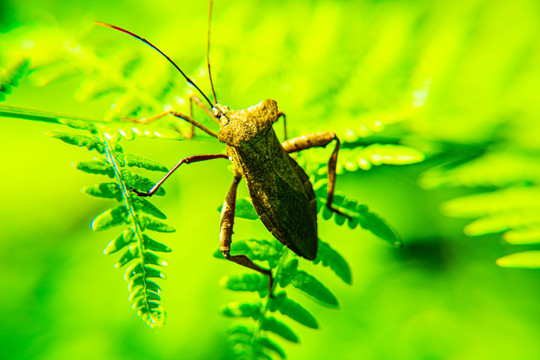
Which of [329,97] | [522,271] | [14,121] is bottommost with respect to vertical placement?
[522,271]

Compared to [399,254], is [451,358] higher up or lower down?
lower down

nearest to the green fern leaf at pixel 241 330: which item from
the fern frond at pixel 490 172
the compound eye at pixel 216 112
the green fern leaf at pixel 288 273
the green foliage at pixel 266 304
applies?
the green foliage at pixel 266 304

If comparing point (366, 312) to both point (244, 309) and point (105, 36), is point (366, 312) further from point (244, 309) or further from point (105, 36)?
point (105, 36)

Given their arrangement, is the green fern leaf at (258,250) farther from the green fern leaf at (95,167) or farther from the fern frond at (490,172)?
the fern frond at (490,172)

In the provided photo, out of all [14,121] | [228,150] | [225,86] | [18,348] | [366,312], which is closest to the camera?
[228,150]

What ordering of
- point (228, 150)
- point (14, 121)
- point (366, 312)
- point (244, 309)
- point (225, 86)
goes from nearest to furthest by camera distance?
point (244, 309) → point (228, 150) → point (225, 86) → point (366, 312) → point (14, 121)

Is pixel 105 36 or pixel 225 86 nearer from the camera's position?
pixel 225 86

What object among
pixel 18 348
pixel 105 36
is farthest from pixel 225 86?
pixel 18 348

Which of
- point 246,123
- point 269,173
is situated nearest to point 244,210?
point 269,173
